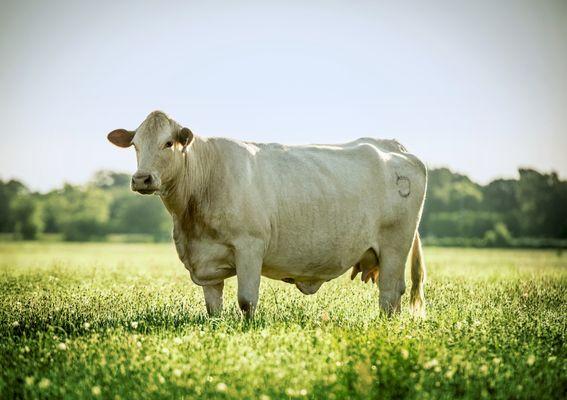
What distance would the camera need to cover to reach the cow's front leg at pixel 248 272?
303 inches

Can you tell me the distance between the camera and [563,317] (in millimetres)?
8547

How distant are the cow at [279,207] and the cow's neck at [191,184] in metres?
0.01

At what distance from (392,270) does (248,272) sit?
2.68 m

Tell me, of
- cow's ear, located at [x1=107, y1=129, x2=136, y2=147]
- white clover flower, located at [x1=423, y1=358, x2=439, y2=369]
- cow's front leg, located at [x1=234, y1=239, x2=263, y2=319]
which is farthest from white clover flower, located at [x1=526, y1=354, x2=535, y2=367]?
cow's ear, located at [x1=107, y1=129, x2=136, y2=147]

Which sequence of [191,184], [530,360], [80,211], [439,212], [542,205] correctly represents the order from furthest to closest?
[80,211] → [439,212] → [542,205] → [191,184] → [530,360]

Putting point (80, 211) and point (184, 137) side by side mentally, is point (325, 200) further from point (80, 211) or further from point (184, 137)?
point (80, 211)

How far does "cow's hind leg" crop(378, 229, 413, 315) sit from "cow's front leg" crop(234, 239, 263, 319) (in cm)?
241

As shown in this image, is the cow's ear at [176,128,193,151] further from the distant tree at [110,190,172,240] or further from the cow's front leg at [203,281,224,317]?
the distant tree at [110,190,172,240]

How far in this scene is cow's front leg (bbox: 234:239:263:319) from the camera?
303 inches

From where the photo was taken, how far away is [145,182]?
23.6 feet

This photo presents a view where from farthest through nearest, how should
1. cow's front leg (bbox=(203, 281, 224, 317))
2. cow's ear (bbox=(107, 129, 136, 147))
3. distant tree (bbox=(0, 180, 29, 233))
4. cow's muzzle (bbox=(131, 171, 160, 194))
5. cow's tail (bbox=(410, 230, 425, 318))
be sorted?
distant tree (bbox=(0, 180, 29, 233)), cow's tail (bbox=(410, 230, 425, 318)), cow's front leg (bbox=(203, 281, 224, 317)), cow's ear (bbox=(107, 129, 136, 147)), cow's muzzle (bbox=(131, 171, 160, 194))

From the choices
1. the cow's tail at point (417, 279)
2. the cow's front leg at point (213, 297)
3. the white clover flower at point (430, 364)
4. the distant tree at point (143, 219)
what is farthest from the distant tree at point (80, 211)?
the white clover flower at point (430, 364)

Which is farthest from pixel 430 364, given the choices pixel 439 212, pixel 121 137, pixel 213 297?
pixel 439 212

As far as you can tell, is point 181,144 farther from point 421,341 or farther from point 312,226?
point 421,341
